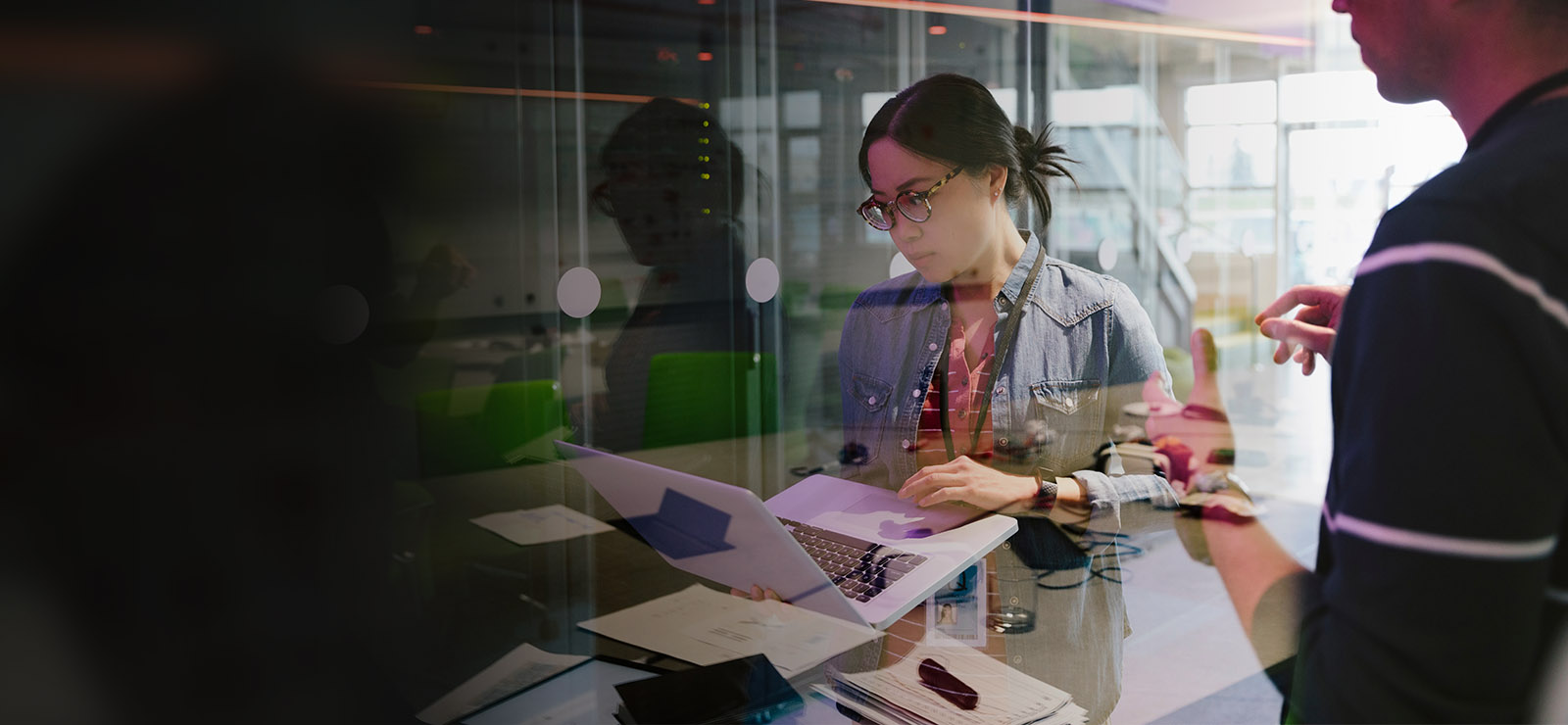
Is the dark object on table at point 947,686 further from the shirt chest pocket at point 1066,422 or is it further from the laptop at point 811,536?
the shirt chest pocket at point 1066,422

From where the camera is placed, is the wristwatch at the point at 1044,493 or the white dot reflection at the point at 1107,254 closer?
the wristwatch at the point at 1044,493

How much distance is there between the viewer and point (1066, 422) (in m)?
1.92

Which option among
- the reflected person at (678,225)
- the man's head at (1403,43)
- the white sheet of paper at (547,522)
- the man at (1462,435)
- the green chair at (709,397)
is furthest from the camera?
the reflected person at (678,225)

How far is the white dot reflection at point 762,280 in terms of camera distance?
3.79 m

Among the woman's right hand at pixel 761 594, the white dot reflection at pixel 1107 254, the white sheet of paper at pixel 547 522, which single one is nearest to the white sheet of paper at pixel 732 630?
the woman's right hand at pixel 761 594

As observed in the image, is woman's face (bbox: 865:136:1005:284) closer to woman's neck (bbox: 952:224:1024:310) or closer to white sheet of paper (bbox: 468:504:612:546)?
woman's neck (bbox: 952:224:1024:310)

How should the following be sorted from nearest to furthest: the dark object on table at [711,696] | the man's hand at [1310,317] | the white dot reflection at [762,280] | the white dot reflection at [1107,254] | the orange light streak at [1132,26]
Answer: the man's hand at [1310,317] → the dark object on table at [711,696] → the orange light streak at [1132,26] → the white dot reflection at [1107,254] → the white dot reflection at [762,280]

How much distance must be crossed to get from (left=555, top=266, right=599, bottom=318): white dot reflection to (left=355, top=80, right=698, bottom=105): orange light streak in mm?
527

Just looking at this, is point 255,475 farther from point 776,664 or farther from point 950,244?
point 950,244

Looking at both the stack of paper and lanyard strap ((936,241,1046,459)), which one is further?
lanyard strap ((936,241,1046,459))

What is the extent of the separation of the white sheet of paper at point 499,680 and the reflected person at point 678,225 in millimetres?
1234

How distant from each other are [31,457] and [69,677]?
0.39 meters

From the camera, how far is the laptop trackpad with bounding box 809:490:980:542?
1555 mm

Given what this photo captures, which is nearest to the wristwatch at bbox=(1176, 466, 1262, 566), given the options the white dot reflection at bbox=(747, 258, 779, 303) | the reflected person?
the reflected person
